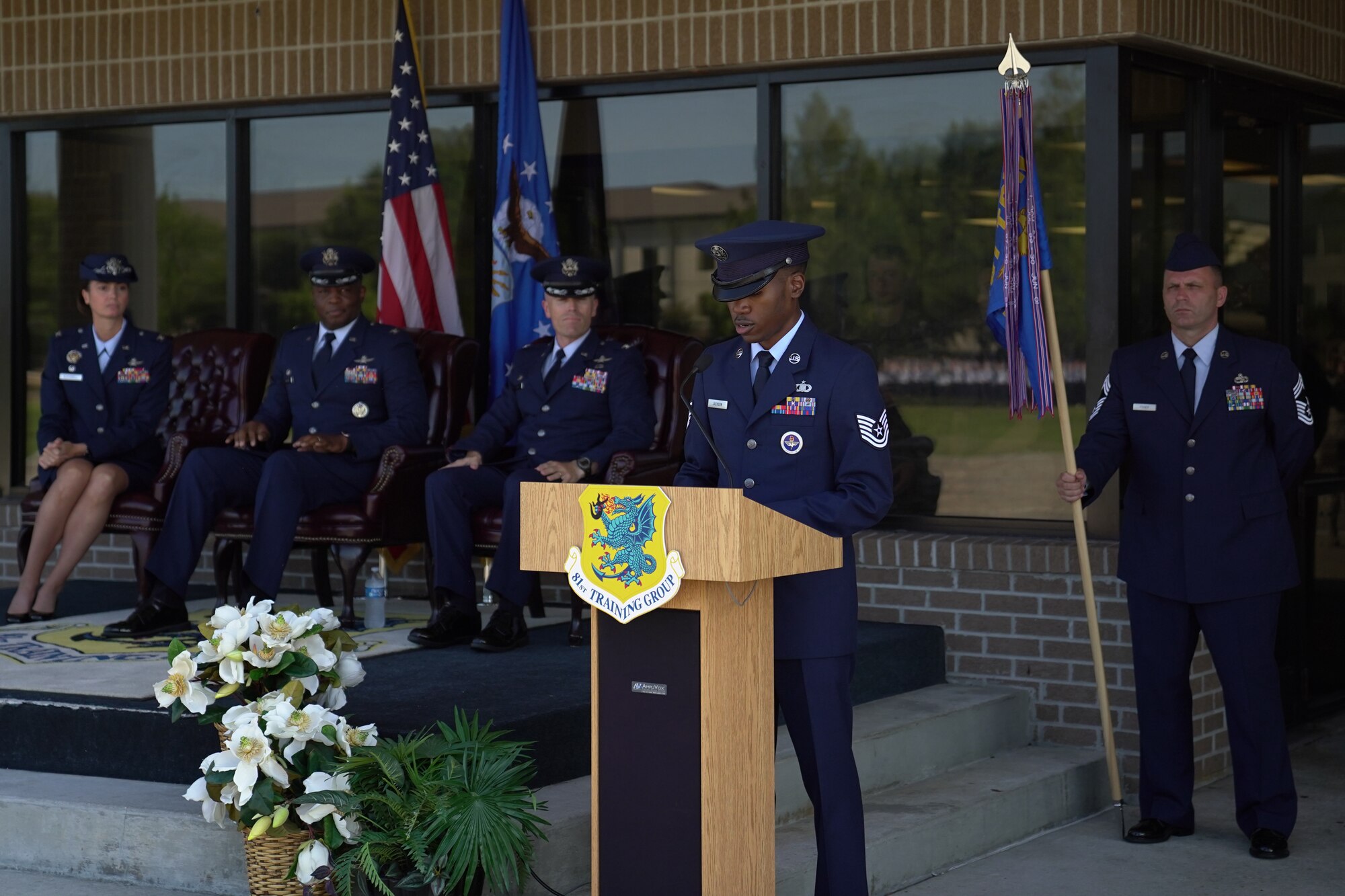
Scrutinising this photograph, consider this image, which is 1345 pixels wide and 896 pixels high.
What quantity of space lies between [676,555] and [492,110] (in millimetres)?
4484

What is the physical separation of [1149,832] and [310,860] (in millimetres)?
2765

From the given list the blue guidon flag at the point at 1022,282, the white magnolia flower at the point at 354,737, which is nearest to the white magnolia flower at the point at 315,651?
the white magnolia flower at the point at 354,737

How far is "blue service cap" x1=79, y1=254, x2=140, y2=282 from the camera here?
7203 millimetres

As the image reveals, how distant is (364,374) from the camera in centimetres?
694

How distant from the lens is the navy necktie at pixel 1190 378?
556 centimetres

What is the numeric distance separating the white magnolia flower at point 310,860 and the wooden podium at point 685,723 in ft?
2.32

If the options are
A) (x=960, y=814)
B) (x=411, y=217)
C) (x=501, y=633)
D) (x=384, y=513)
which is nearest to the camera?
(x=960, y=814)

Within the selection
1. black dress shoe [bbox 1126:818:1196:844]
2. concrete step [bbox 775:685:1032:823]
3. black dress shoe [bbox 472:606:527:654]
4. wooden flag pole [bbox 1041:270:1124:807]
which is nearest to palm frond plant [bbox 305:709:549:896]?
concrete step [bbox 775:685:1032:823]

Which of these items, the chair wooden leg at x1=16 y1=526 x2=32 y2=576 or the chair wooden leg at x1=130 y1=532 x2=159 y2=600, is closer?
the chair wooden leg at x1=130 y1=532 x2=159 y2=600

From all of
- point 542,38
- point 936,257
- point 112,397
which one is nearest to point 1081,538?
point 936,257

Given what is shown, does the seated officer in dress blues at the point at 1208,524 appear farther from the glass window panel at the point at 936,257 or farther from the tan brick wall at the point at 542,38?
the tan brick wall at the point at 542,38

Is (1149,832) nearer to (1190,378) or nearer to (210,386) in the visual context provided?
(1190,378)

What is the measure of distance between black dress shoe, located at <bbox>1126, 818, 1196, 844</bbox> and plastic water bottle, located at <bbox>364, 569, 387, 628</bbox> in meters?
2.77

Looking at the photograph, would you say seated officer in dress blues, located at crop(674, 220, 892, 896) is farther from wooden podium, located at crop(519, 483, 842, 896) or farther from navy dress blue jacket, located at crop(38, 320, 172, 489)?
navy dress blue jacket, located at crop(38, 320, 172, 489)
